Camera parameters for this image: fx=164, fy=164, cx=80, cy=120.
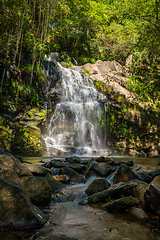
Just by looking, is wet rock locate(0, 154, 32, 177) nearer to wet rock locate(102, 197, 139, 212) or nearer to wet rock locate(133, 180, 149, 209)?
wet rock locate(102, 197, 139, 212)

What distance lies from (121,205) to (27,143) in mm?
6871

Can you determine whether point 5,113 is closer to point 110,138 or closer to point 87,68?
point 110,138

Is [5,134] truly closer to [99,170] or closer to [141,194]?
[99,170]

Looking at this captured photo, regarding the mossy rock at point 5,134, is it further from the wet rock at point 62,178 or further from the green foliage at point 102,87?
the green foliage at point 102,87

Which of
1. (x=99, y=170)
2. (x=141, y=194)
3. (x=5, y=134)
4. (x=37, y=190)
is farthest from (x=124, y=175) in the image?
(x=5, y=134)

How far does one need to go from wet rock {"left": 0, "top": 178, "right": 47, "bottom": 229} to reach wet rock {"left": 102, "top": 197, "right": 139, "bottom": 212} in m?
1.04

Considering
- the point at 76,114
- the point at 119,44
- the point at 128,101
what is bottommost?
the point at 76,114

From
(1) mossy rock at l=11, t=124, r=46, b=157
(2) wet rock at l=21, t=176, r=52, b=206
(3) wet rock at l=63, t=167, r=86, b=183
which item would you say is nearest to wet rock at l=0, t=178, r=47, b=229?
(2) wet rock at l=21, t=176, r=52, b=206

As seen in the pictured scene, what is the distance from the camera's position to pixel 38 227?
1.83 meters

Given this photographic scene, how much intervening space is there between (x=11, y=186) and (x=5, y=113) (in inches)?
330

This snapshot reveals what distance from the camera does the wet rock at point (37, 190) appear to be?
8.30ft

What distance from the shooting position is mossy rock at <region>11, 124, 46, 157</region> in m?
8.25

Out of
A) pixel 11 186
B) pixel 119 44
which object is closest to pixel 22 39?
pixel 11 186

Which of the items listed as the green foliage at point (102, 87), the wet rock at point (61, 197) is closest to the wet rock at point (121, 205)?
the wet rock at point (61, 197)
